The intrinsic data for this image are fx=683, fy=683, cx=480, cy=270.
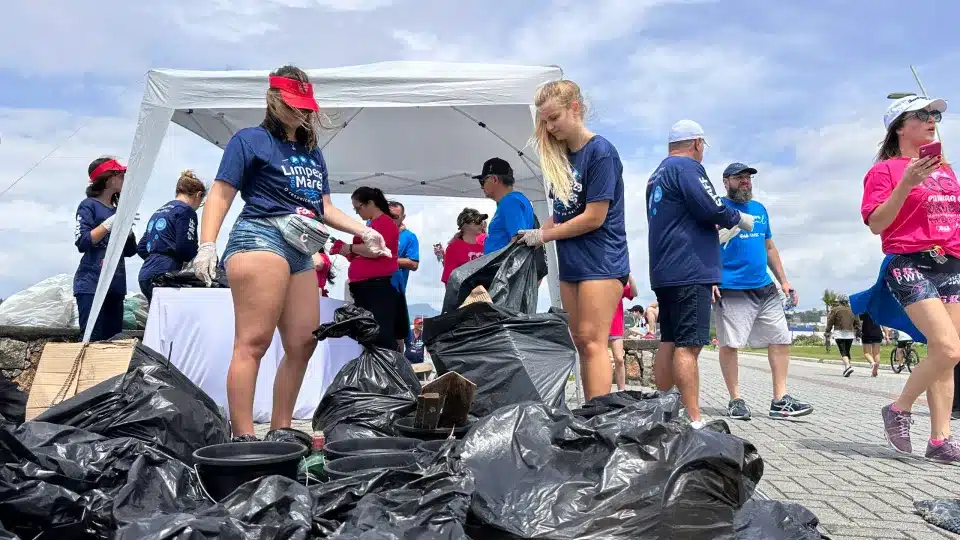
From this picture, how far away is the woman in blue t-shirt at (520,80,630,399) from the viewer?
3.17 metres

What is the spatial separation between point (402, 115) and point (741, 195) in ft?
11.2

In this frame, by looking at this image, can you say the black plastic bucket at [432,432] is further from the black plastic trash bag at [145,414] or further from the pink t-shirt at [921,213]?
the pink t-shirt at [921,213]

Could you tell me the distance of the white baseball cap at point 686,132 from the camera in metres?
3.97

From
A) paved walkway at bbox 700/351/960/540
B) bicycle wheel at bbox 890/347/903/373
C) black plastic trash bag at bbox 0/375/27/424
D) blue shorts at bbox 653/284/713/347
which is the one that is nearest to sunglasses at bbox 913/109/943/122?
blue shorts at bbox 653/284/713/347

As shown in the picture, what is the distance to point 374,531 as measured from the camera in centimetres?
152

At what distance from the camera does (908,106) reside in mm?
3623

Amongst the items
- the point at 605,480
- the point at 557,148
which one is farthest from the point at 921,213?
the point at 605,480

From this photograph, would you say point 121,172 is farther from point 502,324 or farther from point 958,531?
point 958,531

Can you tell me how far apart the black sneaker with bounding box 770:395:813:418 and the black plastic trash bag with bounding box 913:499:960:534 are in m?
2.68

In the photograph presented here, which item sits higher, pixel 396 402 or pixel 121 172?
pixel 121 172

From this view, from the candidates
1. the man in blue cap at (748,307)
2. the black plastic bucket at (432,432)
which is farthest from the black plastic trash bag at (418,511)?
the man in blue cap at (748,307)

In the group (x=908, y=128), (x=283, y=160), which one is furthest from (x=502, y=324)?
(x=908, y=128)

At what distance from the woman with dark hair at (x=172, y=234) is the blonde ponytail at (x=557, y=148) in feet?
8.93

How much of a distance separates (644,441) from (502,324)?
1251mm
